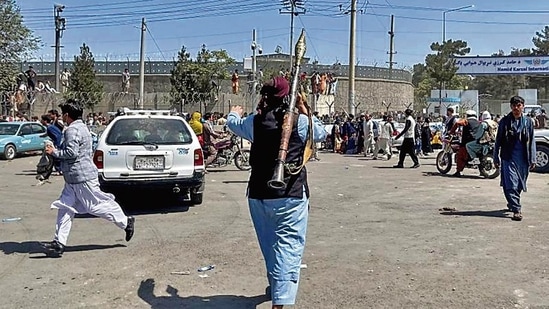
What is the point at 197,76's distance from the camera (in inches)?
1933

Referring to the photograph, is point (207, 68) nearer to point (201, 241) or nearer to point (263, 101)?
point (201, 241)

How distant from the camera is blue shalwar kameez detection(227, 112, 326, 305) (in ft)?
16.5

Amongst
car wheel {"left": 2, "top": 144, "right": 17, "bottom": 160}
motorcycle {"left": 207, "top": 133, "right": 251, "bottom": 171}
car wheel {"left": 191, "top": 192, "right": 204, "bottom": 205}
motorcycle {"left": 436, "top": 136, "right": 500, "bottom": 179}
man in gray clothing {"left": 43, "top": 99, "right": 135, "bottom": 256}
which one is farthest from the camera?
car wheel {"left": 2, "top": 144, "right": 17, "bottom": 160}

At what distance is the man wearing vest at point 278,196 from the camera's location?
5035 mm

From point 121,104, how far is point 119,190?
38.0m

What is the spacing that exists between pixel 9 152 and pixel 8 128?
4.56 ft

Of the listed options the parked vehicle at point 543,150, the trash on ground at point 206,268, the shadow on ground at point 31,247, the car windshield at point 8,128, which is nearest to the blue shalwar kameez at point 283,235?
the trash on ground at point 206,268

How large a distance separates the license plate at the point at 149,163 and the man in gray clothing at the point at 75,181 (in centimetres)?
265

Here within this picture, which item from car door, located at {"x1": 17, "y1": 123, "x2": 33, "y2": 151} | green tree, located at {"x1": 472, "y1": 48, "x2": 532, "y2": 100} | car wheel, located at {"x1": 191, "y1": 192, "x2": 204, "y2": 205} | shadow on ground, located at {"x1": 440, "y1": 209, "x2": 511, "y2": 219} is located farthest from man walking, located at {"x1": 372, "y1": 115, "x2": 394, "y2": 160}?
green tree, located at {"x1": 472, "y1": 48, "x2": 532, "y2": 100}

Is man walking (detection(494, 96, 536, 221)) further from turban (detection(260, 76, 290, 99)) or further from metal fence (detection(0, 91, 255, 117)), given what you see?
metal fence (detection(0, 91, 255, 117))

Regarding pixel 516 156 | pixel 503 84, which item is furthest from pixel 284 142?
pixel 503 84

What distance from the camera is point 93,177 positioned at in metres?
7.70

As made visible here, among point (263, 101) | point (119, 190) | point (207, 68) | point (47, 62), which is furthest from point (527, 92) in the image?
point (263, 101)

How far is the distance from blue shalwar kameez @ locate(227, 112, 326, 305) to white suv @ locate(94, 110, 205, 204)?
18.3 ft
